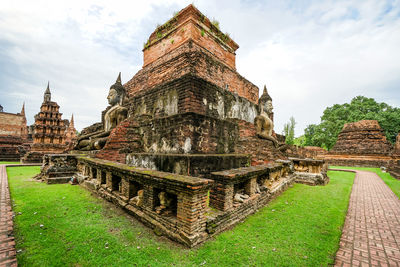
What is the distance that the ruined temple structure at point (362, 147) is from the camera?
60.7 ft

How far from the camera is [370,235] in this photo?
3.29m

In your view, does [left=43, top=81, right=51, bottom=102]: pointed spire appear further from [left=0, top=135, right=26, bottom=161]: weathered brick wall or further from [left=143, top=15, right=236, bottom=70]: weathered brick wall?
[left=143, top=15, right=236, bottom=70]: weathered brick wall

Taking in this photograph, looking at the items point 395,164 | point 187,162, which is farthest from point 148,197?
point 395,164

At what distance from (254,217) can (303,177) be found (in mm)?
5178

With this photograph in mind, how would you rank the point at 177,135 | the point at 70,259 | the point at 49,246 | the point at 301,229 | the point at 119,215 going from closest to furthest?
the point at 70,259, the point at 49,246, the point at 301,229, the point at 119,215, the point at 177,135

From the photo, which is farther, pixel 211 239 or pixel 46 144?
pixel 46 144

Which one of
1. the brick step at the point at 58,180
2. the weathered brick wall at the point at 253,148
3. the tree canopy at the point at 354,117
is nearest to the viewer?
the weathered brick wall at the point at 253,148

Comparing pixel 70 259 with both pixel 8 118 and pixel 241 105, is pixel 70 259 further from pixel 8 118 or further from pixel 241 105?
pixel 8 118

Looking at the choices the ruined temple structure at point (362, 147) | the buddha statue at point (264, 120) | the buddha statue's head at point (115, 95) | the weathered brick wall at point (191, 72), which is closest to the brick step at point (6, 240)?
the weathered brick wall at point (191, 72)

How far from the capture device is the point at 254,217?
3795 mm

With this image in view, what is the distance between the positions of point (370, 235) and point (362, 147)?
22.3 m

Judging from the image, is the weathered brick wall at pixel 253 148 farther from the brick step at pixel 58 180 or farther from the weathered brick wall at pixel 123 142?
the brick step at pixel 58 180

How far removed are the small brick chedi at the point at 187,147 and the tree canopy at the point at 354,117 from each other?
2802 cm

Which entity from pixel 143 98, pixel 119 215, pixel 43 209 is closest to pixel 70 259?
pixel 119 215
